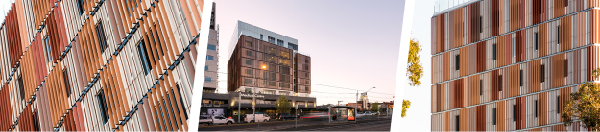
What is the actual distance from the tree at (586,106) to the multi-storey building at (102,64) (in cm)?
678

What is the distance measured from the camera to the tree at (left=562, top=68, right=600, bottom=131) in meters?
7.09

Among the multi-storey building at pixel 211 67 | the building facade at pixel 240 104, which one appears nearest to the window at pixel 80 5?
the building facade at pixel 240 104

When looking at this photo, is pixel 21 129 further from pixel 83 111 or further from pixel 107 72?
pixel 107 72

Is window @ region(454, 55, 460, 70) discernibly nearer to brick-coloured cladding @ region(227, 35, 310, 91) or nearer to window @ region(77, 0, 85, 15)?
window @ region(77, 0, 85, 15)

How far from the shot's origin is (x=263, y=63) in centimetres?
2673

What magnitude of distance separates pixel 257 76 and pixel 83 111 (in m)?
20.9

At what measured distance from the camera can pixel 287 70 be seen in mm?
27656

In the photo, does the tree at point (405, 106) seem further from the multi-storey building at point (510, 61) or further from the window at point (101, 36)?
the window at point (101, 36)

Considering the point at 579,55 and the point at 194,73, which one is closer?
the point at 194,73

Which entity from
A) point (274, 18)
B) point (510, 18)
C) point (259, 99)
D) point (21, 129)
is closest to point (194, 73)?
point (21, 129)

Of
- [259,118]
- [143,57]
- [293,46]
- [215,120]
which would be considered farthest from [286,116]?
[143,57]

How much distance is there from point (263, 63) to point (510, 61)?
63.5 feet

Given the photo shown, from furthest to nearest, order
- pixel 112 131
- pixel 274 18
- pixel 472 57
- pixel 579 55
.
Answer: pixel 274 18 < pixel 472 57 < pixel 579 55 < pixel 112 131

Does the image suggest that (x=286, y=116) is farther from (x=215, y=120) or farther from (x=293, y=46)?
(x=215, y=120)
